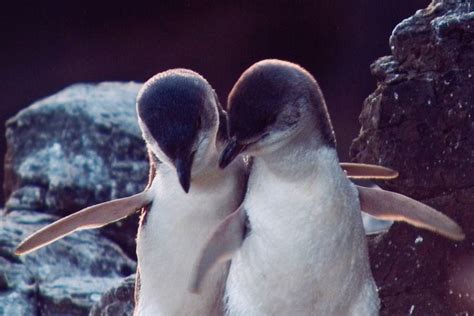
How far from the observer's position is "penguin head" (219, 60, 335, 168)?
3.56 m

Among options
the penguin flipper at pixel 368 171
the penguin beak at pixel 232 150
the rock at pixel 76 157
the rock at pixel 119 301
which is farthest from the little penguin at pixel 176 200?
the rock at pixel 76 157

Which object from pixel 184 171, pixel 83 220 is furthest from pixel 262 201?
pixel 83 220

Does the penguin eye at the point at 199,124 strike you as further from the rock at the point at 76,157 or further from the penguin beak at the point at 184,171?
the rock at the point at 76,157

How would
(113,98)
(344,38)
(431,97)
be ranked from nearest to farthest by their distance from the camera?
(431,97) → (113,98) → (344,38)

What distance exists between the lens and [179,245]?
13.6ft

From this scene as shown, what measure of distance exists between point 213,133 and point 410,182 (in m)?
1.22

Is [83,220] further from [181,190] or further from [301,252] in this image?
[301,252]

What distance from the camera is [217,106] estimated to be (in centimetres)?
407

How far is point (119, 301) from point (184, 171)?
1777mm

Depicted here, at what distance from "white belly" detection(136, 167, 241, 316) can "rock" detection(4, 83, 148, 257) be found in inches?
106

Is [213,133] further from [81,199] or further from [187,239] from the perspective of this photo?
[81,199]

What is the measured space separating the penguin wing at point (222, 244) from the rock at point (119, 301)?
145cm

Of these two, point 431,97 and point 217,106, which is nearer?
point 217,106

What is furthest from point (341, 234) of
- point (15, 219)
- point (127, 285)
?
point (15, 219)
